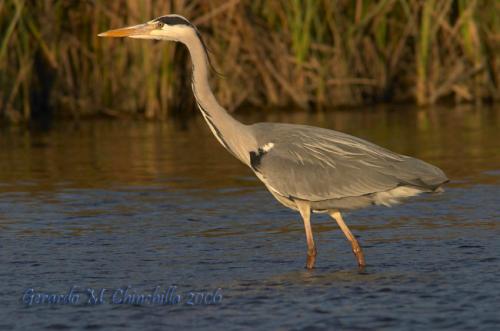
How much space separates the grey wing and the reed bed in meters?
8.10

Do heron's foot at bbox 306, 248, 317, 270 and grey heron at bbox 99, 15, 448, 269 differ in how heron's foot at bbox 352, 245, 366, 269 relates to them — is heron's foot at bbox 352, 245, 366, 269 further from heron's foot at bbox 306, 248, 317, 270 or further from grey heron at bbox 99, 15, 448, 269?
heron's foot at bbox 306, 248, 317, 270

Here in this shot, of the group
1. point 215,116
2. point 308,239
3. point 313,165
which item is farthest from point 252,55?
point 308,239

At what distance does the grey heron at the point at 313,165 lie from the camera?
7.57 meters

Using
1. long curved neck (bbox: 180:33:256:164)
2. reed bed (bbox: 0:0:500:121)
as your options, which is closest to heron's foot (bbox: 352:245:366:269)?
long curved neck (bbox: 180:33:256:164)

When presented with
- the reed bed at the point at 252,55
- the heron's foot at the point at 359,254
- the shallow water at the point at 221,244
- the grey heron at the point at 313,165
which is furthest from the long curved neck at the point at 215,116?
the reed bed at the point at 252,55

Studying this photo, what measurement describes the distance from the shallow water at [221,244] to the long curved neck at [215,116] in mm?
763

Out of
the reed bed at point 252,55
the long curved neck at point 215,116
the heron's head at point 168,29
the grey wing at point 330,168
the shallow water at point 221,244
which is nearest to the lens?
the shallow water at point 221,244

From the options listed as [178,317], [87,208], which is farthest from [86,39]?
[178,317]

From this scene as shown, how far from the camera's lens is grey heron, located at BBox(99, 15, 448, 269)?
7570mm

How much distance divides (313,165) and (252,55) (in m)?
8.83

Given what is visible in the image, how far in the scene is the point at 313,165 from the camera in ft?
25.4

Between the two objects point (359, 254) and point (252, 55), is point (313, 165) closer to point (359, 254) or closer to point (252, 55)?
point (359, 254)

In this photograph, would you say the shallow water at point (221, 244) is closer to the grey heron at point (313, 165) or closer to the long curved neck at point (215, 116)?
the grey heron at point (313, 165)

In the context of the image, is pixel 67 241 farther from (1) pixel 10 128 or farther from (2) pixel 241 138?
(1) pixel 10 128
